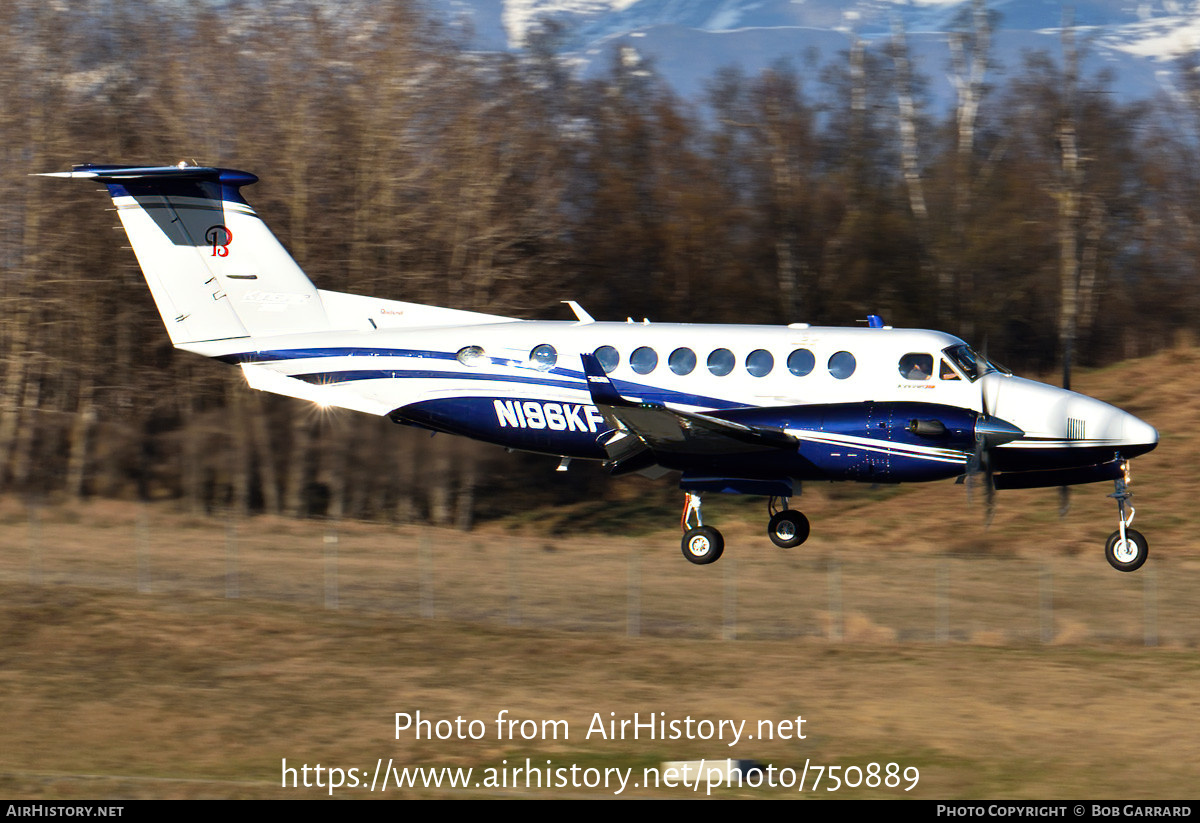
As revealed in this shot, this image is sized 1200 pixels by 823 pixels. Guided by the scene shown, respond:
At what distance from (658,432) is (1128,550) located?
25.5 ft

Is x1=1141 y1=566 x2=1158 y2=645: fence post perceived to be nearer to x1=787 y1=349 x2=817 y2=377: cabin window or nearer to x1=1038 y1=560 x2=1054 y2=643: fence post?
x1=1038 y1=560 x2=1054 y2=643: fence post

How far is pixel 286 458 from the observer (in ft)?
114

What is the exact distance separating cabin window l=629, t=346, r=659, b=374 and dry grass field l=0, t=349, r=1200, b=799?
7.73m

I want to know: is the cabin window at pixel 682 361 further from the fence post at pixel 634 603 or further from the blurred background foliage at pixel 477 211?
the fence post at pixel 634 603

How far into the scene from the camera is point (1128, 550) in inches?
845

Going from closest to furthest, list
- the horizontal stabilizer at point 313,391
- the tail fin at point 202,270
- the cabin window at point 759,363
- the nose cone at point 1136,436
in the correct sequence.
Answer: the nose cone at point 1136,436 → the cabin window at point 759,363 → the horizontal stabilizer at point 313,391 → the tail fin at point 202,270

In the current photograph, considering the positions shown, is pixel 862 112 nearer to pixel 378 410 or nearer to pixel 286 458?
pixel 286 458

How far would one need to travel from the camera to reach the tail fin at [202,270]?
2356 centimetres

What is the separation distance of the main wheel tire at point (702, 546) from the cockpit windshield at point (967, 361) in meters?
4.69

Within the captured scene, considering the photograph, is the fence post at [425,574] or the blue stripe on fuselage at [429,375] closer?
the blue stripe on fuselage at [429,375]

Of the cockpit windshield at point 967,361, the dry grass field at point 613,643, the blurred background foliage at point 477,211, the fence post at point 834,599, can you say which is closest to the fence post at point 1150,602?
the dry grass field at point 613,643

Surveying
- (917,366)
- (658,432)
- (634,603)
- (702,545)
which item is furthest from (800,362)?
(634,603)

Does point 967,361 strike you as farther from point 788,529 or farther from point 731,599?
point 731,599

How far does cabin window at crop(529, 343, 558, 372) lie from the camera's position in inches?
860
